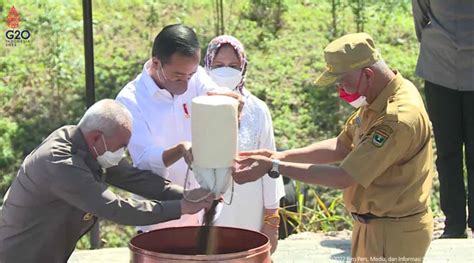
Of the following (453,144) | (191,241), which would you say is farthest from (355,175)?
(453,144)

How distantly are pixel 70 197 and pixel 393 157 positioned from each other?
1320 mm

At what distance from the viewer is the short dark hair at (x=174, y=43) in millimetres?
4332

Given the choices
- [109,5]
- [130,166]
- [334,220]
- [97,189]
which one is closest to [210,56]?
[130,166]

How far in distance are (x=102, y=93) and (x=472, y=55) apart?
3.33 metres

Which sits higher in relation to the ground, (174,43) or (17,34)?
(174,43)

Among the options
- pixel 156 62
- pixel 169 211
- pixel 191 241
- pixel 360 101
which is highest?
pixel 156 62

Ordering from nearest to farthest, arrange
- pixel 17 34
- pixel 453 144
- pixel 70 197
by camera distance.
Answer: pixel 70 197
pixel 453 144
pixel 17 34

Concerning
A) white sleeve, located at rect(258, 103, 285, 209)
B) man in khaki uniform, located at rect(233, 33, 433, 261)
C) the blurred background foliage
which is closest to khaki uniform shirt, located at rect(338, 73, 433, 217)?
man in khaki uniform, located at rect(233, 33, 433, 261)

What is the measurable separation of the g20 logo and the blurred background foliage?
0.68 ft

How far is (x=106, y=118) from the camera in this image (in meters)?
3.86

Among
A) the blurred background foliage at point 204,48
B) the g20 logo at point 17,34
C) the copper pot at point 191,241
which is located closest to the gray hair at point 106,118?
the copper pot at point 191,241

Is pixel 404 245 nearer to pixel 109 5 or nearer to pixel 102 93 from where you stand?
pixel 102 93

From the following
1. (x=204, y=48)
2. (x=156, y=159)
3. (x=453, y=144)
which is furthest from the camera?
(x=204, y=48)

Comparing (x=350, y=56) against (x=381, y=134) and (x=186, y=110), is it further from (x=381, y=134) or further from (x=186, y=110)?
(x=186, y=110)
